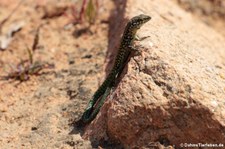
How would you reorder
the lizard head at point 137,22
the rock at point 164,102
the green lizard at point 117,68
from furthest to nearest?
1. the lizard head at point 137,22
2. the green lizard at point 117,68
3. the rock at point 164,102

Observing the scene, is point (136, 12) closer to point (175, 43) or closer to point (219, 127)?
point (175, 43)

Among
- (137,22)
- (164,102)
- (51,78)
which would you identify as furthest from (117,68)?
(51,78)

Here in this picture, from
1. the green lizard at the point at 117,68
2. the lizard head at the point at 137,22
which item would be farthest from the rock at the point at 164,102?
the lizard head at the point at 137,22

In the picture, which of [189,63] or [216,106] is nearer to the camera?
[216,106]

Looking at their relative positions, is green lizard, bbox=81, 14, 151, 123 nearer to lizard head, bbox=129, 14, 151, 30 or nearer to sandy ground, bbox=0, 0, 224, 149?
lizard head, bbox=129, 14, 151, 30

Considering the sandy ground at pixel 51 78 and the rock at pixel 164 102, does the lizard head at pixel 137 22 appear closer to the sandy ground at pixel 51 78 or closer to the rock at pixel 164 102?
the rock at pixel 164 102

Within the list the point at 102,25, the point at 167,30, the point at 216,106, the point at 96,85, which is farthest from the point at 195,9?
the point at 216,106
